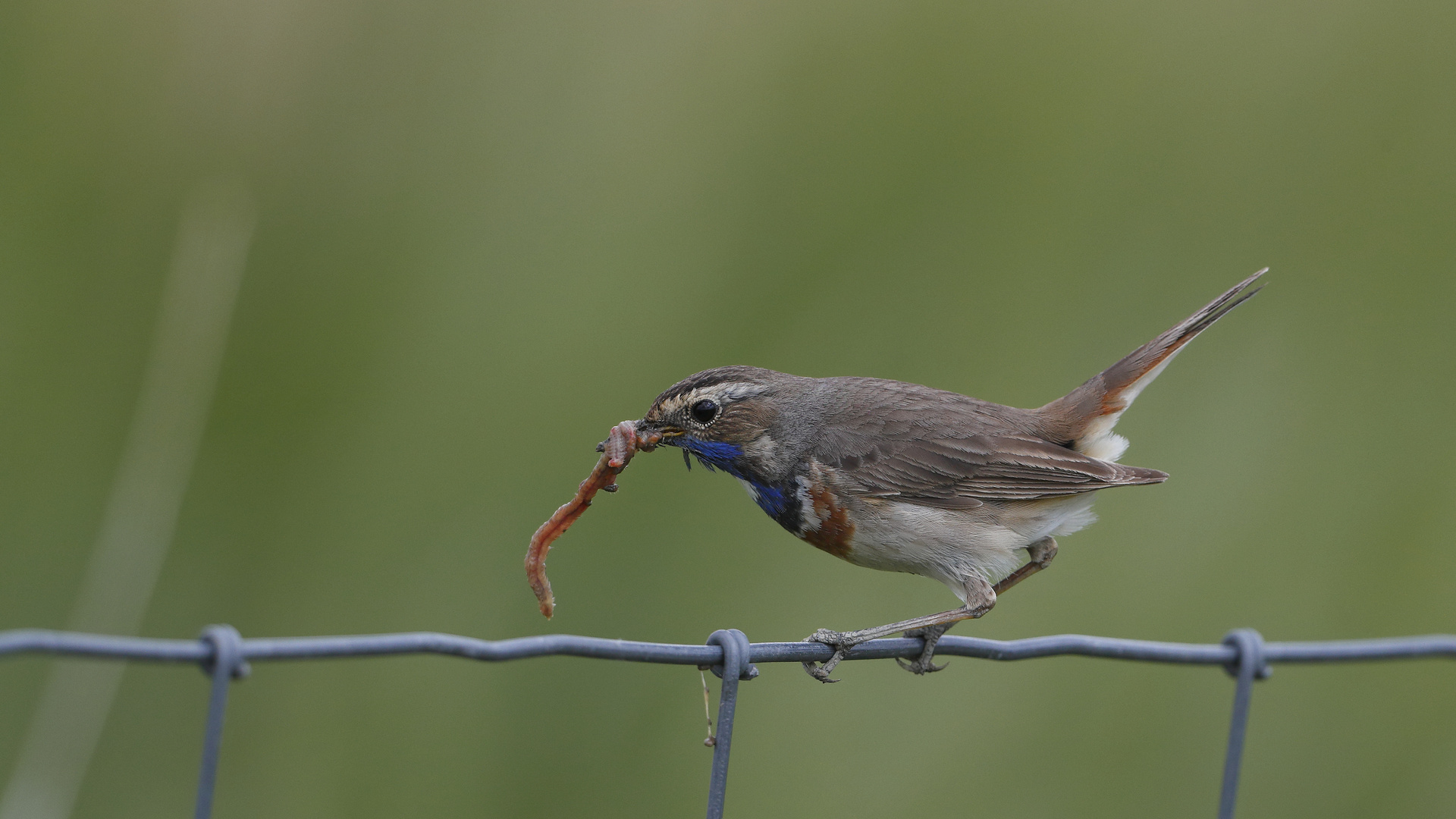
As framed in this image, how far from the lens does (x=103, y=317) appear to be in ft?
14.8

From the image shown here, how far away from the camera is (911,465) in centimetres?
427

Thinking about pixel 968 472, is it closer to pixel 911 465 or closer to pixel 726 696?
pixel 911 465

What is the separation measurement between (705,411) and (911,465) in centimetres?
74

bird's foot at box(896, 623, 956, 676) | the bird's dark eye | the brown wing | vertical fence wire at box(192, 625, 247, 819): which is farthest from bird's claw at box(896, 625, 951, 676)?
vertical fence wire at box(192, 625, 247, 819)

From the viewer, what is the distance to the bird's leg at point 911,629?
11.3 feet

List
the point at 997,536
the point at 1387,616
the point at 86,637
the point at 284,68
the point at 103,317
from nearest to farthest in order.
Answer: the point at 86,637, the point at 997,536, the point at 103,317, the point at 284,68, the point at 1387,616

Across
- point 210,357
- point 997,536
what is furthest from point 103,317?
point 997,536

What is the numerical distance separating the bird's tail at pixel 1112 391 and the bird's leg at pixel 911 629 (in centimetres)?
82

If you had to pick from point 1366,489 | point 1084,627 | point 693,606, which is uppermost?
point 1366,489

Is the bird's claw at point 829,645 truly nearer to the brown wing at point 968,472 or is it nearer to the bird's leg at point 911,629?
the bird's leg at point 911,629

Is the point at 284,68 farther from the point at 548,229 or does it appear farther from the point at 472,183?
the point at 548,229

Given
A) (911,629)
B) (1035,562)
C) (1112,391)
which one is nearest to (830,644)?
(911,629)

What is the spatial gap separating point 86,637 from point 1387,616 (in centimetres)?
502

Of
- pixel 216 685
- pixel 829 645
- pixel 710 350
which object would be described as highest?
pixel 710 350
